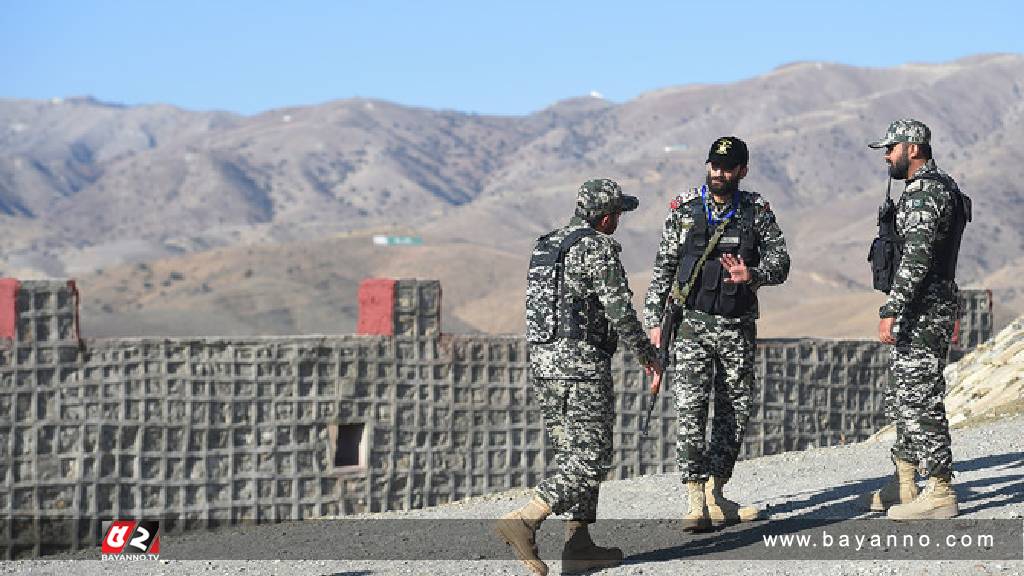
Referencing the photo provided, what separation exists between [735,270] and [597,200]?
86cm

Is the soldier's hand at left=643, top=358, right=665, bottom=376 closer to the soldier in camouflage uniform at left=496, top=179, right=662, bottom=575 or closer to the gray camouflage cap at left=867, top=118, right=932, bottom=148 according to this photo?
the soldier in camouflage uniform at left=496, top=179, right=662, bottom=575

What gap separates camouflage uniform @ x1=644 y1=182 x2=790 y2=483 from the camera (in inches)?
260

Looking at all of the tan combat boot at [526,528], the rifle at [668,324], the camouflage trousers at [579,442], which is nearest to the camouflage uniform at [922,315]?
the rifle at [668,324]

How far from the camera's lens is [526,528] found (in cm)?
616

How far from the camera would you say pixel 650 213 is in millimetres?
92812

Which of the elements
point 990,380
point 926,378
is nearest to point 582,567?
point 926,378

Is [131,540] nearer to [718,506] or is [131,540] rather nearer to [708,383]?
[718,506]

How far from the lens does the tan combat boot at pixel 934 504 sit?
6703mm

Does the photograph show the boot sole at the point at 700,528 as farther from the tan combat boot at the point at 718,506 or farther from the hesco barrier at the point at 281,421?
the hesco barrier at the point at 281,421

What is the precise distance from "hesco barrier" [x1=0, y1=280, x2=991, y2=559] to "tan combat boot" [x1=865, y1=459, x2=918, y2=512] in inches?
217

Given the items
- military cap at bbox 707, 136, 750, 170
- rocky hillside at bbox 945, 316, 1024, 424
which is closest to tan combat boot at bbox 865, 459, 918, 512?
military cap at bbox 707, 136, 750, 170

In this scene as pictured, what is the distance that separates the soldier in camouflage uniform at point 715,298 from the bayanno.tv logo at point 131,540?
379 cm

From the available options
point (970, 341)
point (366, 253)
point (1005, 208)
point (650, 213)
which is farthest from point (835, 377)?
point (650, 213)

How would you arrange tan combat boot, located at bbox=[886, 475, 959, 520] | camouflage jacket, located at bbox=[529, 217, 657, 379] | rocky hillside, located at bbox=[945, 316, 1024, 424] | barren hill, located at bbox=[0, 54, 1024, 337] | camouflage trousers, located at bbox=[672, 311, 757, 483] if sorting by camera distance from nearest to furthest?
1. camouflage jacket, located at bbox=[529, 217, 657, 379]
2. camouflage trousers, located at bbox=[672, 311, 757, 483]
3. tan combat boot, located at bbox=[886, 475, 959, 520]
4. rocky hillside, located at bbox=[945, 316, 1024, 424]
5. barren hill, located at bbox=[0, 54, 1024, 337]
